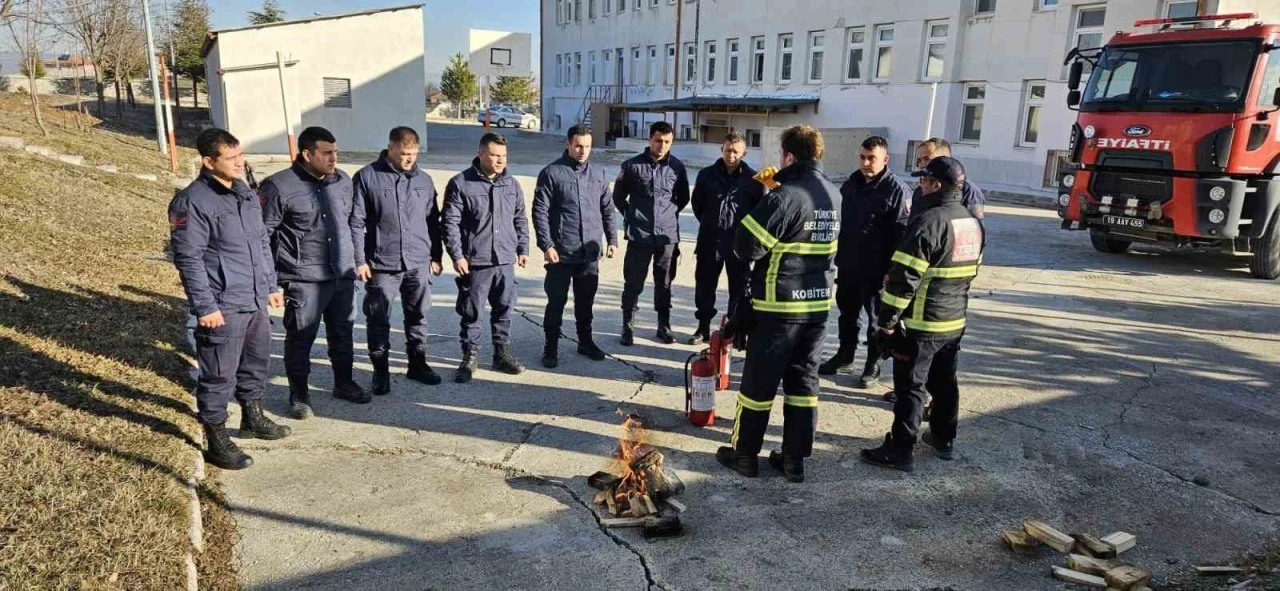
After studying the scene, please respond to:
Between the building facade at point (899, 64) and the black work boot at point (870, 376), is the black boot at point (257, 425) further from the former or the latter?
the building facade at point (899, 64)

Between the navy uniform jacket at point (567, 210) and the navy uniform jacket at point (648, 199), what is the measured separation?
44cm

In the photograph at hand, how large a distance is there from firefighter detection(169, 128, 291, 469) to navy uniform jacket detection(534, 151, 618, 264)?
2.08 m

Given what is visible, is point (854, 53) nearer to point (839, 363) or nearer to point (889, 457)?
point (839, 363)

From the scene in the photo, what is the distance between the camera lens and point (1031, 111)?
815 inches

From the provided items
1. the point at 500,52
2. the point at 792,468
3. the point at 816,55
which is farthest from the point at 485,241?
the point at 500,52

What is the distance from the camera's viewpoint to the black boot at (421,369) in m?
5.66

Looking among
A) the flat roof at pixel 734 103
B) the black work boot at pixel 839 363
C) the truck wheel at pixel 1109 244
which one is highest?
the flat roof at pixel 734 103

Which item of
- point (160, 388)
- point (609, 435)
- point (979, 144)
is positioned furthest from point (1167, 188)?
point (979, 144)

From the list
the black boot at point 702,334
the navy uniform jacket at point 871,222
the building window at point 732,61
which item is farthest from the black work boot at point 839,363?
the building window at point 732,61

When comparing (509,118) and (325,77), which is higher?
(325,77)

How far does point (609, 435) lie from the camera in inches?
191

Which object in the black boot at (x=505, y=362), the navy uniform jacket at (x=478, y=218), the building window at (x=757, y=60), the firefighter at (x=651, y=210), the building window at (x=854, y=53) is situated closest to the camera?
the navy uniform jacket at (x=478, y=218)

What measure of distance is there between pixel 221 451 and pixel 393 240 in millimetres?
1686

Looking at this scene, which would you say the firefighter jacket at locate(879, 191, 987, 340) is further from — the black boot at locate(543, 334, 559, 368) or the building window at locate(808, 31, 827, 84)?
A: the building window at locate(808, 31, 827, 84)
